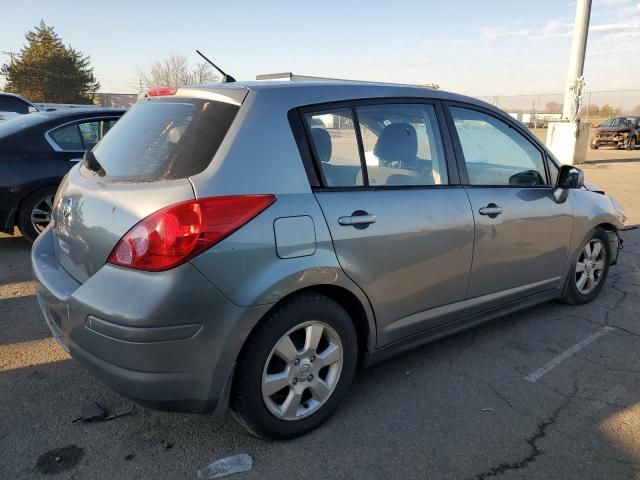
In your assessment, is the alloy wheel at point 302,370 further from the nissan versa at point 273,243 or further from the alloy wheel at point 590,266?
the alloy wheel at point 590,266

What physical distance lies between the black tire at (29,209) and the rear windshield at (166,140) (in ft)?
10.2

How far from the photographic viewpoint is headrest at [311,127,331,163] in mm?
2602

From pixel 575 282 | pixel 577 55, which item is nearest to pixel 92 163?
pixel 575 282

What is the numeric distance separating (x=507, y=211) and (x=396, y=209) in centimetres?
103

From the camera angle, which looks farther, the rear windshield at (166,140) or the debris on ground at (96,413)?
the debris on ground at (96,413)

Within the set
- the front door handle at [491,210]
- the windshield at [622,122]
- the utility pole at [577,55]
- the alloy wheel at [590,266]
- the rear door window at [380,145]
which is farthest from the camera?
the windshield at [622,122]

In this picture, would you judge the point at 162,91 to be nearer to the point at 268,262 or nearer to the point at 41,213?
the point at 268,262

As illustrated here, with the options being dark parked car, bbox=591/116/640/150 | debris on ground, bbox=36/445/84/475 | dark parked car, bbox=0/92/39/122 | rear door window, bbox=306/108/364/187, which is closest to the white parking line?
rear door window, bbox=306/108/364/187

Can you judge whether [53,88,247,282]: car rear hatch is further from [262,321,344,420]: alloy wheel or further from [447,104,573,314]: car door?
[447,104,573,314]: car door

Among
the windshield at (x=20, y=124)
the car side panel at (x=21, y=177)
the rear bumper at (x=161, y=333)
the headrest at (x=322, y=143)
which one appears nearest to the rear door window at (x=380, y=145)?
the headrest at (x=322, y=143)

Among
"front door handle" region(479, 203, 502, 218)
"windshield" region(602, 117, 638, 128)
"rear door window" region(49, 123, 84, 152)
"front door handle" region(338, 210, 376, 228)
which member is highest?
"rear door window" region(49, 123, 84, 152)

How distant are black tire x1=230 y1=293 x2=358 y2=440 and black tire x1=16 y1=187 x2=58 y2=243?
421 cm

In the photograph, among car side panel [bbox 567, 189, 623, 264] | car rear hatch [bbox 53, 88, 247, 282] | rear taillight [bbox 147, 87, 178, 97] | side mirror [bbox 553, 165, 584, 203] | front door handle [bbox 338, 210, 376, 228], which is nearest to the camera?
car rear hatch [bbox 53, 88, 247, 282]

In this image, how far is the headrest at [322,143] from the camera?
2602mm
